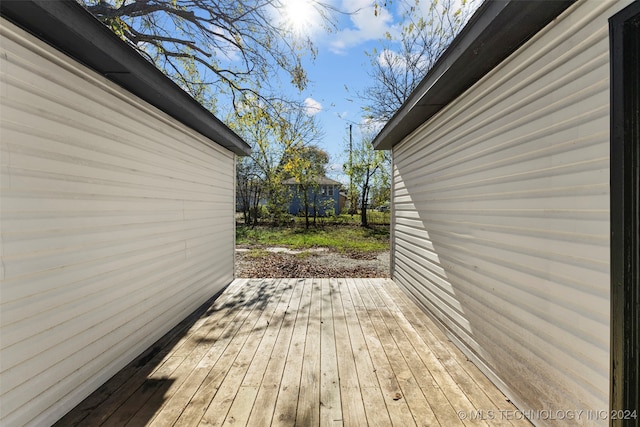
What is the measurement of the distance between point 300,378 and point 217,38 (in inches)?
225

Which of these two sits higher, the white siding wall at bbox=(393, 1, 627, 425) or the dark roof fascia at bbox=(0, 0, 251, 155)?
the dark roof fascia at bbox=(0, 0, 251, 155)

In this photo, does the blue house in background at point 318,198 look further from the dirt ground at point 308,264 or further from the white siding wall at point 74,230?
the white siding wall at point 74,230

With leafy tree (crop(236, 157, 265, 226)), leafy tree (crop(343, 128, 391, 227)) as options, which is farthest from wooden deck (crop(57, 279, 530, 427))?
leafy tree (crop(236, 157, 265, 226))

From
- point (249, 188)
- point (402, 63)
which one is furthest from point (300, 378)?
point (249, 188)

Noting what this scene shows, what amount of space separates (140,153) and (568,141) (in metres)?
3.41

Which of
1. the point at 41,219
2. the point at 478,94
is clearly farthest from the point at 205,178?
the point at 478,94

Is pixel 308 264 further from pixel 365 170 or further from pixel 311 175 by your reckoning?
pixel 365 170

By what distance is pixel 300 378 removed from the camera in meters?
2.25

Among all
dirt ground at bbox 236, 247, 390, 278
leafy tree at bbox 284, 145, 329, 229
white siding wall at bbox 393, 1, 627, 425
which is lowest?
dirt ground at bbox 236, 247, 390, 278

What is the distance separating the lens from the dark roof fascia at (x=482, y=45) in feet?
5.33

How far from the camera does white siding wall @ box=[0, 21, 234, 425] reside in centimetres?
157

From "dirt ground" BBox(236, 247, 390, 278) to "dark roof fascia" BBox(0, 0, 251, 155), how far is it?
13.1 feet

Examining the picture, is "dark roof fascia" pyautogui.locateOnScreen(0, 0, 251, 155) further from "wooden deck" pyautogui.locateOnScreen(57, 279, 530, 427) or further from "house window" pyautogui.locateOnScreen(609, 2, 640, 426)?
"house window" pyautogui.locateOnScreen(609, 2, 640, 426)

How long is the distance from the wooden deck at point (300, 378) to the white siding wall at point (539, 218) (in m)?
0.38
